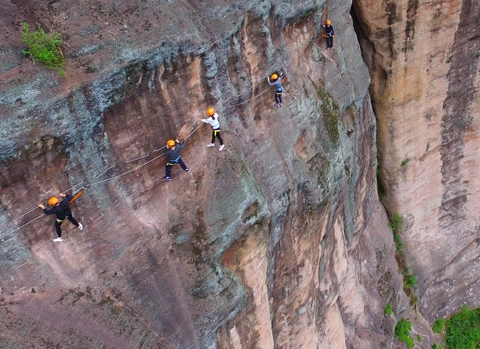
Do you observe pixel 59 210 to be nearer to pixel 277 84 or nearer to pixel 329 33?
pixel 277 84

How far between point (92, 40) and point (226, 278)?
4.49 metres

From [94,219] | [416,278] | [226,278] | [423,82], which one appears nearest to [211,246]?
[226,278]

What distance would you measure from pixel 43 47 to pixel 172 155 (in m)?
2.50

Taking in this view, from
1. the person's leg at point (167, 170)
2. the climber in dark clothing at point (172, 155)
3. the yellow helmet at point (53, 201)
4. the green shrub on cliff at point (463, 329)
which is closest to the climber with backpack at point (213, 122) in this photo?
the climber in dark clothing at point (172, 155)

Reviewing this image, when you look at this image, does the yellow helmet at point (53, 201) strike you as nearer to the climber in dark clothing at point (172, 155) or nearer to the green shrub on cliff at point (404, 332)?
the climber in dark clothing at point (172, 155)

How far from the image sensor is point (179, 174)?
8320 millimetres

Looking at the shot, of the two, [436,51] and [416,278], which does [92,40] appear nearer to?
[436,51]

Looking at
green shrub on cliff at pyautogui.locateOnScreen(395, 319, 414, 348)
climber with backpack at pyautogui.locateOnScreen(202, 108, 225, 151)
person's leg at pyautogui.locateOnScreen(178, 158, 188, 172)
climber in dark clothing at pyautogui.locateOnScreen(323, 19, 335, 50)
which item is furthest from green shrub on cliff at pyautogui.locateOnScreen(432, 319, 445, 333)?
person's leg at pyautogui.locateOnScreen(178, 158, 188, 172)

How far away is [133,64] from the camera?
7145mm

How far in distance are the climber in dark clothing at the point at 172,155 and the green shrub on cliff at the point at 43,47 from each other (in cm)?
202

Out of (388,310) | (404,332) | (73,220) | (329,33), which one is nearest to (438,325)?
(404,332)

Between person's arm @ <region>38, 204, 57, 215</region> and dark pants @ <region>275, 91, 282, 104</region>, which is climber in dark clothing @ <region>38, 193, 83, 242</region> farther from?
dark pants @ <region>275, 91, 282, 104</region>

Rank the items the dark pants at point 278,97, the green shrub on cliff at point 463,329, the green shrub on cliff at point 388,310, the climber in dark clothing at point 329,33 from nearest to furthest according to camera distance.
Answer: the dark pants at point 278,97, the climber in dark clothing at point 329,33, the green shrub on cliff at point 388,310, the green shrub on cliff at point 463,329

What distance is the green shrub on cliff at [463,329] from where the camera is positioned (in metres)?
17.8
